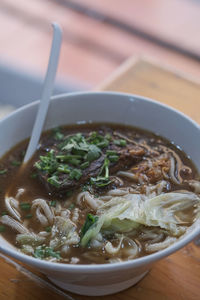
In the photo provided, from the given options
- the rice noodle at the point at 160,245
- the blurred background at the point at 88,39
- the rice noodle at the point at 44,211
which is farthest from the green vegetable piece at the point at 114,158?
the blurred background at the point at 88,39

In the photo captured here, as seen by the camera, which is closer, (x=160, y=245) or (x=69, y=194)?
(x=160, y=245)

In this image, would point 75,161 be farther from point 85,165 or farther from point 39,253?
point 39,253

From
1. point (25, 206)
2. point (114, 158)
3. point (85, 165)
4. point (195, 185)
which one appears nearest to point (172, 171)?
point (195, 185)

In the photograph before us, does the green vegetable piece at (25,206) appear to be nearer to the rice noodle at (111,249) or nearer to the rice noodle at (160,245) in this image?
the rice noodle at (111,249)

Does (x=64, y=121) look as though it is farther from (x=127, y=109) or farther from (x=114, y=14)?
(x=114, y=14)

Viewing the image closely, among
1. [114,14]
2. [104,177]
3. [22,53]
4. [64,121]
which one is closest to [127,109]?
[64,121]

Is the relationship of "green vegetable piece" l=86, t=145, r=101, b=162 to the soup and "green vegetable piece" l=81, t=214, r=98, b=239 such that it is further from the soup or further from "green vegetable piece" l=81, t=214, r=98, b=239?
"green vegetable piece" l=81, t=214, r=98, b=239
